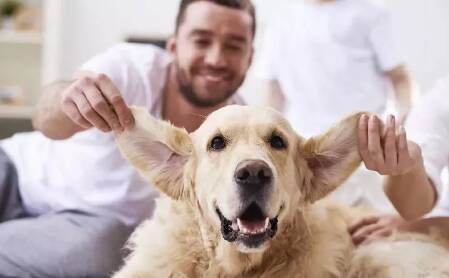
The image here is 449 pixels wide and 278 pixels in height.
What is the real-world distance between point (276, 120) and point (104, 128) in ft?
1.22

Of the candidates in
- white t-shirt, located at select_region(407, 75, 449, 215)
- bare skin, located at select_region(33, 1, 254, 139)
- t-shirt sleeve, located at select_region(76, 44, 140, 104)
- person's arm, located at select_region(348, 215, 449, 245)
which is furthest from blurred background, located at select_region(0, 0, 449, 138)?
person's arm, located at select_region(348, 215, 449, 245)

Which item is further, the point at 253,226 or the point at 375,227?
the point at 375,227

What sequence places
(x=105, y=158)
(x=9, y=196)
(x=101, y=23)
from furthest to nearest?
(x=101, y=23), (x=9, y=196), (x=105, y=158)

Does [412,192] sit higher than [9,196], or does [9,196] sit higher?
[412,192]

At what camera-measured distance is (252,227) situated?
1.18m

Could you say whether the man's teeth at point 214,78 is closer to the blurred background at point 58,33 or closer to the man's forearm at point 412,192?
the man's forearm at point 412,192

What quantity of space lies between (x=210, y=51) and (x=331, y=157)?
825mm

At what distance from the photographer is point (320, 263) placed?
4.26 feet

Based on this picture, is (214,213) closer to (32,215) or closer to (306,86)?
(32,215)

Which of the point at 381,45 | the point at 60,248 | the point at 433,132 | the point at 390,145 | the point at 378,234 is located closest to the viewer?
the point at 390,145

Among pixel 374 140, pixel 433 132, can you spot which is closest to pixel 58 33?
pixel 433 132

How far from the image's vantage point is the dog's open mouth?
3.83 feet

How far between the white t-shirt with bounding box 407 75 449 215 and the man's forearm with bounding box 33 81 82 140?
0.93 m

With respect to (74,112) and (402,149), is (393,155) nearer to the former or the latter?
(402,149)
